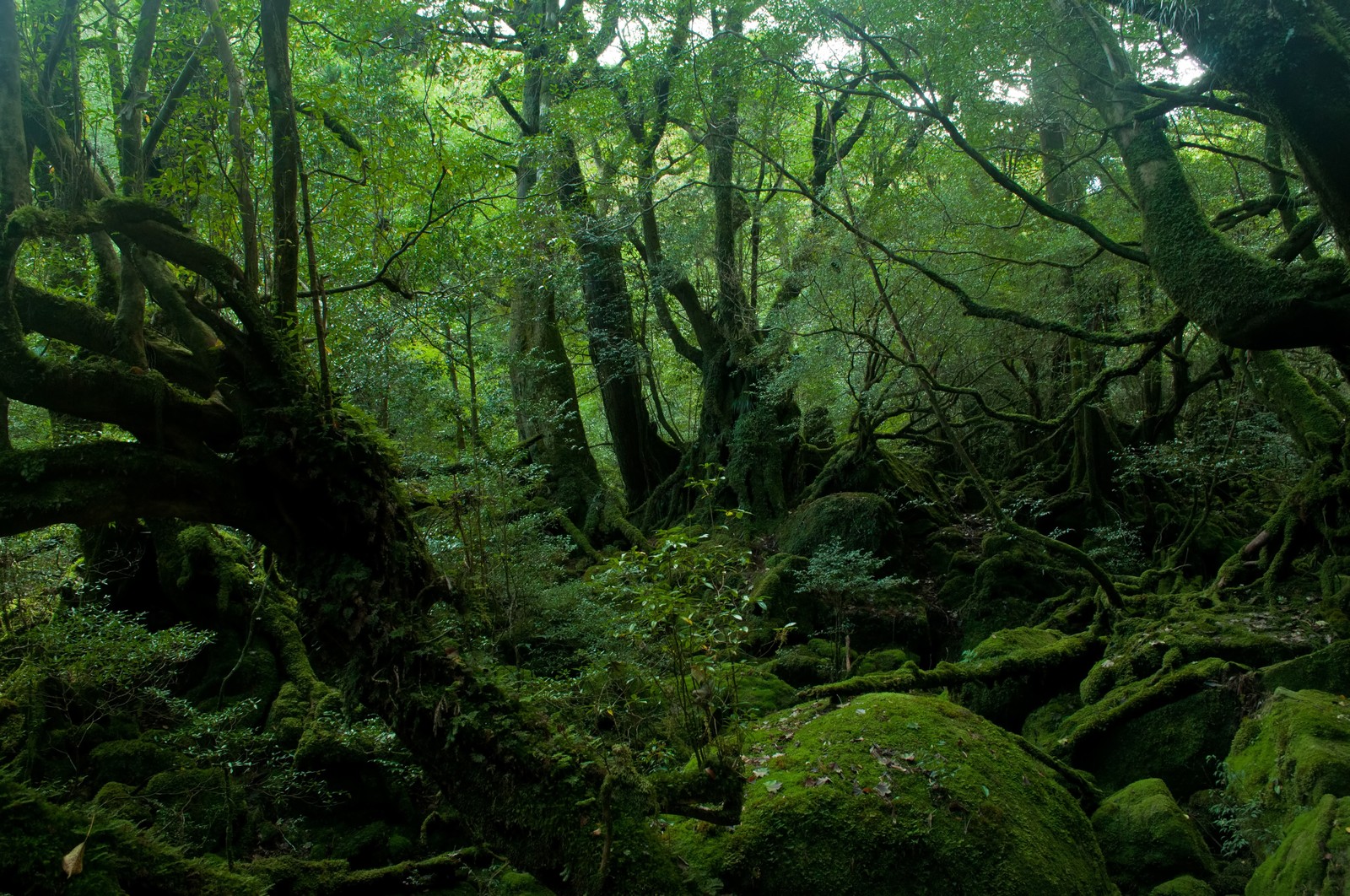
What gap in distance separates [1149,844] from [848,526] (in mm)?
6075

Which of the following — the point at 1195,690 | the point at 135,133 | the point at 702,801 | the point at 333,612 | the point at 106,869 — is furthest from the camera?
the point at 1195,690

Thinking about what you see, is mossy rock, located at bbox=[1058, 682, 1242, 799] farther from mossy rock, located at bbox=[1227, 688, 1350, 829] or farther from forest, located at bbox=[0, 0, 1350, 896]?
mossy rock, located at bbox=[1227, 688, 1350, 829]

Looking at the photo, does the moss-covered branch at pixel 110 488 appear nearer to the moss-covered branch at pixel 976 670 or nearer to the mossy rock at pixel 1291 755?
the moss-covered branch at pixel 976 670

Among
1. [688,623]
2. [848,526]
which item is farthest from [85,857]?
[848,526]

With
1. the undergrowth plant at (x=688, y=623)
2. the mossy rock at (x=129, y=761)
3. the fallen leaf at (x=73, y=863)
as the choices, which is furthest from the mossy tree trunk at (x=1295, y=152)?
the mossy rock at (x=129, y=761)

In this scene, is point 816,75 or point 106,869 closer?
point 106,869

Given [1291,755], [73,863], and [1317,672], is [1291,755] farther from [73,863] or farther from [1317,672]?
[73,863]

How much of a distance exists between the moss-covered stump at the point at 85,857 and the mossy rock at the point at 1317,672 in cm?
656

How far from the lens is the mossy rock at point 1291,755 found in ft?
12.7

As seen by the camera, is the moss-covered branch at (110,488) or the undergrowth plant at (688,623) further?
the undergrowth plant at (688,623)

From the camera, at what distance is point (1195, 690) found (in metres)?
5.59

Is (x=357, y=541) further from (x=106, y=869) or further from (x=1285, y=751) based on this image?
(x=1285, y=751)

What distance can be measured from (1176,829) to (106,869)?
5250 mm

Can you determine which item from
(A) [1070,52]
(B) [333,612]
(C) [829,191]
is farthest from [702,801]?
(C) [829,191]
